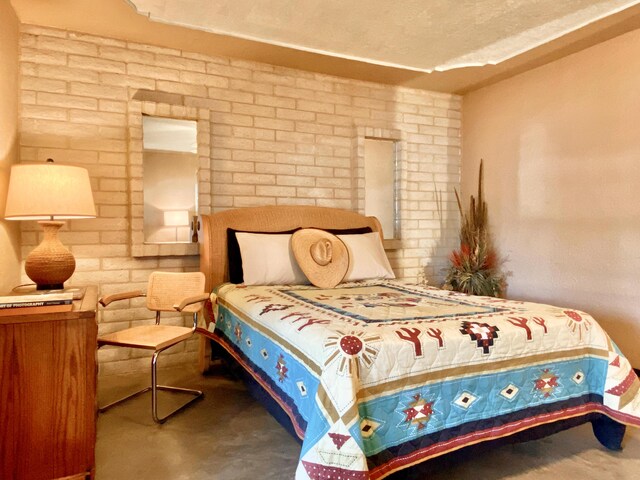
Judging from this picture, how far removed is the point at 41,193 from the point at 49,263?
35cm

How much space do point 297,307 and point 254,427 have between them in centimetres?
73

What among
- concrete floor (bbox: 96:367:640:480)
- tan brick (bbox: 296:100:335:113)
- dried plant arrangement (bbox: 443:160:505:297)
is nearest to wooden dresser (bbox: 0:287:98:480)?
concrete floor (bbox: 96:367:640:480)

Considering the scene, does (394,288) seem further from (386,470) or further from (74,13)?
(74,13)

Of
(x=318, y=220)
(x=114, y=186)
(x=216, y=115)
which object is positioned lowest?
(x=318, y=220)

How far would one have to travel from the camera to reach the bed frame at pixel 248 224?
3.27 meters

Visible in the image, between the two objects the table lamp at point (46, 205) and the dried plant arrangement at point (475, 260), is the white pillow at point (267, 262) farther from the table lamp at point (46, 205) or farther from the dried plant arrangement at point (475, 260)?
the dried plant arrangement at point (475, 260)

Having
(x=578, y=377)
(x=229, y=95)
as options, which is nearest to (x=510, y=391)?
(x=578, y=377)

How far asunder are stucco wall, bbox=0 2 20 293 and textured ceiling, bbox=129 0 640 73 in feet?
2.49

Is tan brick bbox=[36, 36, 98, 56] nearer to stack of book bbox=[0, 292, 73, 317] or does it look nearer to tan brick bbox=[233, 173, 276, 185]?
tan brick bbox=[233, 173, 276, 185]

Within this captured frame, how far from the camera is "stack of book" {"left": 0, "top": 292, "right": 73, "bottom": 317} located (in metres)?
1.71

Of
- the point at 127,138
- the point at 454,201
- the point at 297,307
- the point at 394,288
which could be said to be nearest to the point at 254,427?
the point at 297,307

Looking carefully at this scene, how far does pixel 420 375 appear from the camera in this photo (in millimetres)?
1647

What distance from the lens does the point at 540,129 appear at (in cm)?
381

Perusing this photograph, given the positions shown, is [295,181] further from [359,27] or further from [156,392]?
[156,392]
